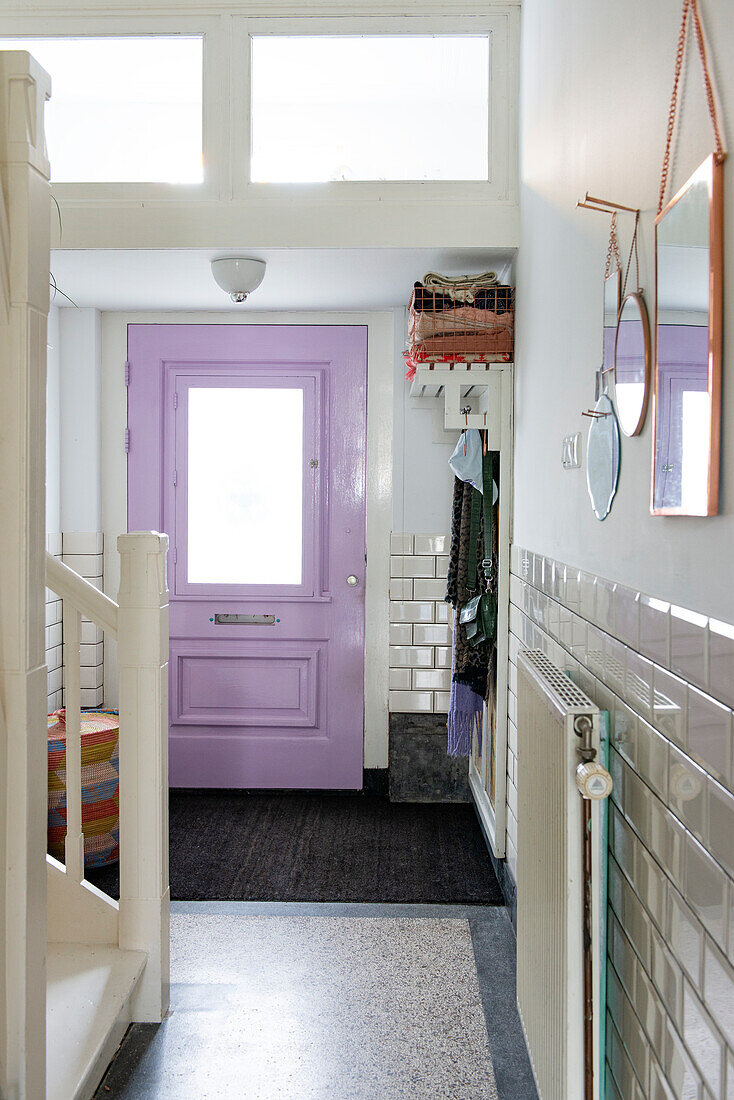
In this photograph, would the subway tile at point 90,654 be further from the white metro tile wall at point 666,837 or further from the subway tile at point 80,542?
the white metro tile wall at point 666,837

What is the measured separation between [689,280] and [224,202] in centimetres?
218

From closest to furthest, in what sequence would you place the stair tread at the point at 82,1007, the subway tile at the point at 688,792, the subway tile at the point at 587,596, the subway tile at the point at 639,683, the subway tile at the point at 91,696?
the subway tile at the point at 688,792 → the subway tile at the point at 639,683 → the subway tile at the point at 587,596 → the stair tread at the point at 82,1007 → the subway tile at the point at 91,696

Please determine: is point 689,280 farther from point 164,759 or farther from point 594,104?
point 164,759

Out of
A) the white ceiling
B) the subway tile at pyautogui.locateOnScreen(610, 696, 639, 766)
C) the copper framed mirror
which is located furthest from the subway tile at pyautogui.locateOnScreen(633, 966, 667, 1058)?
the white ceiling

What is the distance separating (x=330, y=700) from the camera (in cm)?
404

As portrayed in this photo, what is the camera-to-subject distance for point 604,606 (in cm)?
167

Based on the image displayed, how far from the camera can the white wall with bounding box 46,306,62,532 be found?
12.8ft

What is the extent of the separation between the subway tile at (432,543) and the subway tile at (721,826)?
287 centimetres

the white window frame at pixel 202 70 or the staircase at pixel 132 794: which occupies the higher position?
the white window frame at pixel 202 70

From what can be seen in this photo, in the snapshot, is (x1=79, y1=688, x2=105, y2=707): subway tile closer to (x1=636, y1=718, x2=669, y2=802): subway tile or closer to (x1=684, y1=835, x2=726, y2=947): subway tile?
(x1=636, y1=718, x2=669, y2=802): subway tile

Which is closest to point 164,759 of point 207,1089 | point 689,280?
point 207,1089

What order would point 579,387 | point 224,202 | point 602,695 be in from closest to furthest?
point 602,695
point 579,387
point 224,202

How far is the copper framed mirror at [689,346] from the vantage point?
1104 mm

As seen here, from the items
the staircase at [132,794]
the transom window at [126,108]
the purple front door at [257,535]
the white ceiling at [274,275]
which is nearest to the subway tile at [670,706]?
the staircase at [132,794]
